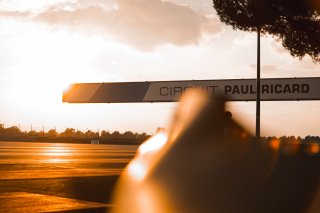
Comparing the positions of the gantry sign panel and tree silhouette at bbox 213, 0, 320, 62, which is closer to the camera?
tree silhouette at bbox 213, 0, 320, 62

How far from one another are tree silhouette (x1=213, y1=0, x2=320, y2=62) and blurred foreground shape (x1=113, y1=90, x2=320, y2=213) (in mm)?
9545

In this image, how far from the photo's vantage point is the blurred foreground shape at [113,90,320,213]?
834cm

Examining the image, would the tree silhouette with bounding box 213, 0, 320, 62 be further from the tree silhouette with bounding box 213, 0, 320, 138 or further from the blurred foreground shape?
the blurred foreground shape

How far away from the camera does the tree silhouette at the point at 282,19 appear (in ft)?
65.2

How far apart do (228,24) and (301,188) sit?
1194cm

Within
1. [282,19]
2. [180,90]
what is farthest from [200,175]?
[180,90]

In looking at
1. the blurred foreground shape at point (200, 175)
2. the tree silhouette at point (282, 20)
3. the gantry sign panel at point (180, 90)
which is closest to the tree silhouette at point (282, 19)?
the tree silhouette at point (282, 20)

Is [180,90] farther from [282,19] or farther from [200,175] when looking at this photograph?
[200,175]

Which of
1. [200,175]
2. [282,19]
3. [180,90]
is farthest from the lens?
[180,90]

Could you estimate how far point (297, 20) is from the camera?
20.3m

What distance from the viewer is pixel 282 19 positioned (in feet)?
68.4

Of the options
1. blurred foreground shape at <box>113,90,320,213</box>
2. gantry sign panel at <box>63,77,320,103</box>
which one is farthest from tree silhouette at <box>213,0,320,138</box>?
gantry sign panel at <box>63,77,320,103</box>

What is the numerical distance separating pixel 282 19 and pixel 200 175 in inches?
475

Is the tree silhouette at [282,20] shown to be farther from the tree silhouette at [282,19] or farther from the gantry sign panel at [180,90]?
the gantry sign panel at [180,90]
